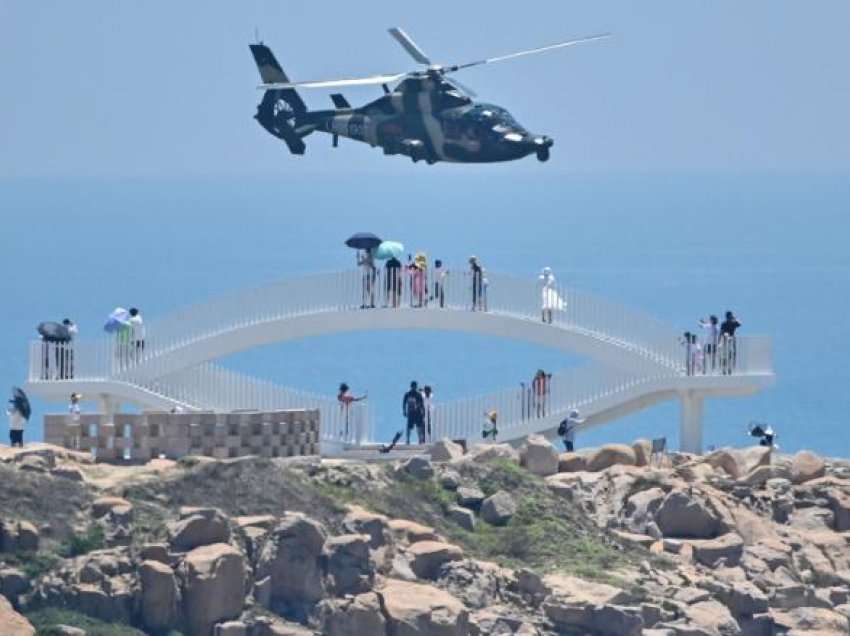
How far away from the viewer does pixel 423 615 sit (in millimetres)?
69875

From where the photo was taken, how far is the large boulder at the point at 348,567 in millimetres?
70688

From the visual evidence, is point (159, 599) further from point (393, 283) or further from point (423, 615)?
point (393, 283)

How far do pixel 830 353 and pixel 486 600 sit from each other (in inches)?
3163

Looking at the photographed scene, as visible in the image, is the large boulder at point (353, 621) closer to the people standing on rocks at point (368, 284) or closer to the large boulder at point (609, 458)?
the large boulder at point (609, 458)

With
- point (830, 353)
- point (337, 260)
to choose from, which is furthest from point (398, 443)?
point (337, 260)

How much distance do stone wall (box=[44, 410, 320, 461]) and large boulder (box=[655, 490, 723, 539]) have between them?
18.6 feet

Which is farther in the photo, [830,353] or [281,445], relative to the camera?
[830,353]

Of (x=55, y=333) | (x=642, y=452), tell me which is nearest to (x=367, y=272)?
(x=55, y=333)

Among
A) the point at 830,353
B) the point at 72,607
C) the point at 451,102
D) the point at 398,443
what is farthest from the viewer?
the point at 830,353

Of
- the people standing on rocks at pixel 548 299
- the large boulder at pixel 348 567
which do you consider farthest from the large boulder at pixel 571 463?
the large boulder at pixel 348 567

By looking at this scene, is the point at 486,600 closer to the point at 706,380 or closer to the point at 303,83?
the point at 706,380

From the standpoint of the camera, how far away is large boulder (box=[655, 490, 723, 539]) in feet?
252

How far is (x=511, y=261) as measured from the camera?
18575 centimetres

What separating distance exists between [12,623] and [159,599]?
2.58m
